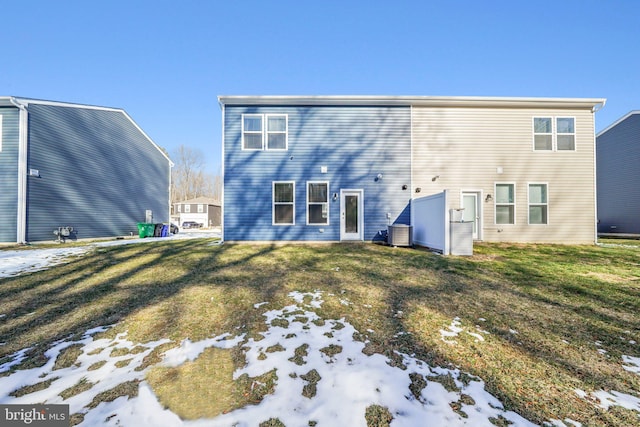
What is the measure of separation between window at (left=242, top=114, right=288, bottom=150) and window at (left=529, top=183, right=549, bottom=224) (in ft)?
30.3

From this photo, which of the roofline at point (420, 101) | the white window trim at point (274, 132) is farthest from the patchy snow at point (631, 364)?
the white window trim at point (274, 132)

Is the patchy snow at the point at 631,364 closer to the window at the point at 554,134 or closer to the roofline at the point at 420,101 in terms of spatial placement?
the roofline at the point at 420,101

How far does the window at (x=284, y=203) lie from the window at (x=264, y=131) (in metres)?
1.42

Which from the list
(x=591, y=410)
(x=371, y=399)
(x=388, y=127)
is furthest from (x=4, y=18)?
(x=591, y=410)

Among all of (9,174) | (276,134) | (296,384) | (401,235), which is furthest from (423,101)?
(9,174)

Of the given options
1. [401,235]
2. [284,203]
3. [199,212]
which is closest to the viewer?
[401,235]

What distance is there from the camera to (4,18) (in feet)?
35.7

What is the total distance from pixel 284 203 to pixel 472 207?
22.6 feet

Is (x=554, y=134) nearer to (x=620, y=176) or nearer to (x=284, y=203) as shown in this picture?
(x=620, y=176)

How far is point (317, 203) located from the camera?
9.62 meters

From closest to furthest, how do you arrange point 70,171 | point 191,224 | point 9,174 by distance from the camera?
point 9,174
point 70,171
point 191,224

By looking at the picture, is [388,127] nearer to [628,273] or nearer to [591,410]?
[628,273]

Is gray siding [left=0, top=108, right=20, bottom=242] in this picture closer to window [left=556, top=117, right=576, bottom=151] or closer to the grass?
the grass

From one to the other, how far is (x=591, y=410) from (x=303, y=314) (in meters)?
2.75
